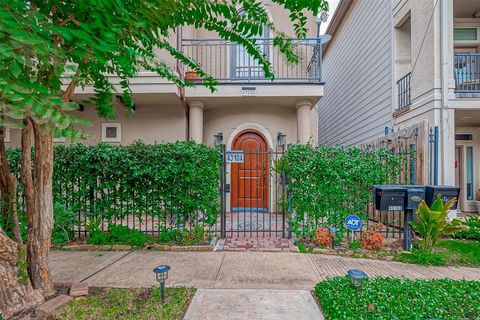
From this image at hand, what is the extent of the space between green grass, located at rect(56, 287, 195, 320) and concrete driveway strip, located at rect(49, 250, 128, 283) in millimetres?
746

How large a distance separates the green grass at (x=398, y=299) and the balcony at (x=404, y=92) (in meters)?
5.28

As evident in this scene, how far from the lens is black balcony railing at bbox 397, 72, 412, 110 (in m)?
7.12

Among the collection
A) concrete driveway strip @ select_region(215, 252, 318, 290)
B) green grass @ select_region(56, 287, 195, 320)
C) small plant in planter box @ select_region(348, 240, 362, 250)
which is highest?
small plant in planter box @ select_region(348, 240, 362, 250)

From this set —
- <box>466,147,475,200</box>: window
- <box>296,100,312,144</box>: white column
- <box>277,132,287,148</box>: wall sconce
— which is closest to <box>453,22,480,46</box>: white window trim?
<box>466,147,475,200</box>: window

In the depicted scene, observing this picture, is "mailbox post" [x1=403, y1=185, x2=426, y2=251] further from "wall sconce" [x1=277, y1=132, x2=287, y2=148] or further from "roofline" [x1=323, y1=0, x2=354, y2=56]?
"roofline" [x1=323, y1=0, x2=354, y2=56]

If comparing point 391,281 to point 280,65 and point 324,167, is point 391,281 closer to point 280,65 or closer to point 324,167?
point 324,167

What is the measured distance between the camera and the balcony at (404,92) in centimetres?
712

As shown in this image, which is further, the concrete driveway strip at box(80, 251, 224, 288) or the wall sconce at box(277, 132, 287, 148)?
the wall sconce at box(277, 132, 287, 148)

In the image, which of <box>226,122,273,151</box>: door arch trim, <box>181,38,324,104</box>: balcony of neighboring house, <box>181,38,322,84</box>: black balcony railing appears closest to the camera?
<box>181,38,324,104</box>: balcony of neighboring house

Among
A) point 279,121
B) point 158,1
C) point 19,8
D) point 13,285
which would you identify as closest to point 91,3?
point 19,8

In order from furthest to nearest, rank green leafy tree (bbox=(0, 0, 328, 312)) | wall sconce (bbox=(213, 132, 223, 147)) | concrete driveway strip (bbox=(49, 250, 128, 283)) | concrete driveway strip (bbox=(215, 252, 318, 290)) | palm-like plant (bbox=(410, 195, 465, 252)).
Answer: wall sconce (bbox=(213, 132, 223, 147)) → palm-like plant (bbox=(410, 195, 465, 252)) → concrete driveway strip (bbox=(49, 250, 128, 283)) → concrete driveway strip (bbox=(215, 252, 318, 290)) → green leafy tree (bbox=(0, 0, 328, 312))

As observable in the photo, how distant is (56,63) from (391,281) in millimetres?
4176

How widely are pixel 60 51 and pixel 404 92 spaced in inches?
327

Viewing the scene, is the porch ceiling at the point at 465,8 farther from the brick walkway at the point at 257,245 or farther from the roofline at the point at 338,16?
the brick walkway at the point at 257,245
